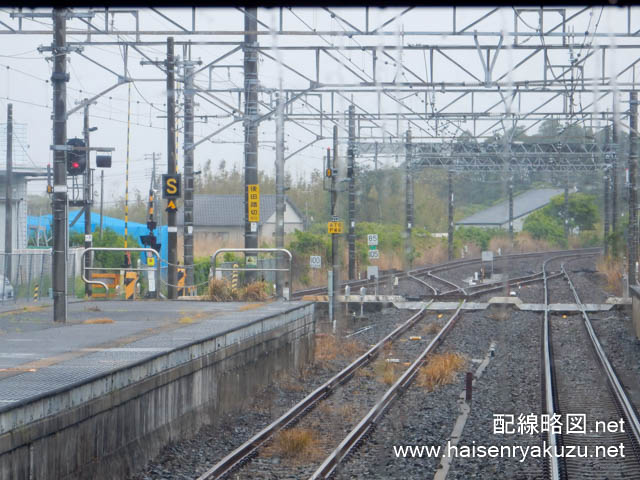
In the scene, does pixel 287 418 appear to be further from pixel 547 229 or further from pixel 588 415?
pixel 547 229

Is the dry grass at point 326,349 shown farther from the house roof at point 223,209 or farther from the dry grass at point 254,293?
the house roof at point 223,209

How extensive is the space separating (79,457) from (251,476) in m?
1.64

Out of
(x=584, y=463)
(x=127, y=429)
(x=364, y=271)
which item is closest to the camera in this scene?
(x=127, y=429)

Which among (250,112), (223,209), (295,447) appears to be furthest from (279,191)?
(223,209)

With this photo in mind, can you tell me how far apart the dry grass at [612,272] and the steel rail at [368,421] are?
45.7ft

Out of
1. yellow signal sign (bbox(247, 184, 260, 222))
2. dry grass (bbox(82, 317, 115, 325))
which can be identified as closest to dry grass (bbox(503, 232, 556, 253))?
yellow signal sign (bbox(247, 184, 260, 222))

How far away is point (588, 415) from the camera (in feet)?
29.7

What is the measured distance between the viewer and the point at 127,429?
6.43 m

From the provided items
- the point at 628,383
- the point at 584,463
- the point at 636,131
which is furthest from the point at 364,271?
the point at 584,463

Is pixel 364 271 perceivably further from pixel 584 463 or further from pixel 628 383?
pixel 584 463

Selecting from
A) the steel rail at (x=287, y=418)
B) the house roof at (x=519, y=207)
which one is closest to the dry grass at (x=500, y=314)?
the steel rail at (x=287, y=418)

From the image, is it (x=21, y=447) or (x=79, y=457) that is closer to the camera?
(x=21, y=447)

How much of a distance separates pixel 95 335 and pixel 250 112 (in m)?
7.78

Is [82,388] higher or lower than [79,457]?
higher
